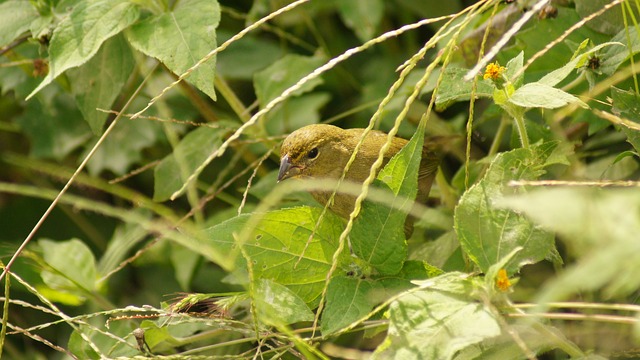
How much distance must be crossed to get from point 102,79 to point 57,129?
3.00ft

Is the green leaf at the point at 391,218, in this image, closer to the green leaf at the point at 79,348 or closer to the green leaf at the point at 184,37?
the green leaf at the point at 184,37

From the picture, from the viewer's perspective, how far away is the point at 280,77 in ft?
8.50

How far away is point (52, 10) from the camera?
2.27 meters

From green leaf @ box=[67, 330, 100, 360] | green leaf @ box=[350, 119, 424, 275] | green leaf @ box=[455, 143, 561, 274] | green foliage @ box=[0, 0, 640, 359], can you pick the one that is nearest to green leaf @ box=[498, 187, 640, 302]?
green foliage @ box=[0, 0, 640, 359]

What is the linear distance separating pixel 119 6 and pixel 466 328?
52.3 inches

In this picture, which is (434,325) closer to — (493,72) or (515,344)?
(515,344)

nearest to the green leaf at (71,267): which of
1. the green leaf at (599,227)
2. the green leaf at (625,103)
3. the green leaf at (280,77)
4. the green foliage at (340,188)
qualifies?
the green foliage at (340,188)

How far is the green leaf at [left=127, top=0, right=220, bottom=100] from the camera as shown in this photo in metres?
1.90

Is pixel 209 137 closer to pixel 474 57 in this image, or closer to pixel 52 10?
Result: pixel 52 10

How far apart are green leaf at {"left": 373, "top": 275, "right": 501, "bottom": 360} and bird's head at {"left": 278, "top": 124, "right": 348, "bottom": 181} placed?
900mm

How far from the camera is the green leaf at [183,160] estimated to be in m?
2.38

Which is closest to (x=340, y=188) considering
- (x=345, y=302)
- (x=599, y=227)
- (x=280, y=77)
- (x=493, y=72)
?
(x=345, y=302)

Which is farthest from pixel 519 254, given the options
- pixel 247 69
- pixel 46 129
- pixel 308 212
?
pixel 46 129

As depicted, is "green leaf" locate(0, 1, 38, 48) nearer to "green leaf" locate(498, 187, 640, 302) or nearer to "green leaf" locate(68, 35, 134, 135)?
"green leaf" locate(68, 35, 134, 135)
